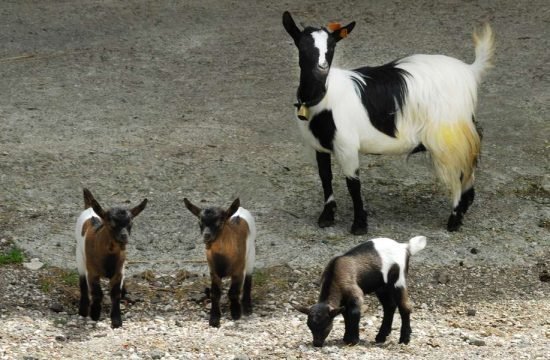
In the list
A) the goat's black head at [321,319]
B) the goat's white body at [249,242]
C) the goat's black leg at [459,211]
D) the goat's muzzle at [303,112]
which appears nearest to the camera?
the goat's black head at [321,319]

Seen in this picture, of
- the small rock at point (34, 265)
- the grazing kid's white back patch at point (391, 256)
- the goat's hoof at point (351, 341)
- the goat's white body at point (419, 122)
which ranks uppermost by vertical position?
the goat's white body at point (419, 122)

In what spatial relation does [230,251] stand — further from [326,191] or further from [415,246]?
[326,191]

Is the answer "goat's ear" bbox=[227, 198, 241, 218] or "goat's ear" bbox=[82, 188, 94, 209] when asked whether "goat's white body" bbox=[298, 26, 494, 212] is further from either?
"goat's ear" bbox=[82, 188, 94, 209]

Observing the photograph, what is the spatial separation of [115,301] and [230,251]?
2.69 feet

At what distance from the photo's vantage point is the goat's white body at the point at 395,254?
728cm

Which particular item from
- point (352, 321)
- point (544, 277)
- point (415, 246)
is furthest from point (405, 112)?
point (352, 321)

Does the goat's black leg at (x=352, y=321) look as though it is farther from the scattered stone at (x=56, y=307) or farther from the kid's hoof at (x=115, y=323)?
the scattered stone at (x=56, y=307)

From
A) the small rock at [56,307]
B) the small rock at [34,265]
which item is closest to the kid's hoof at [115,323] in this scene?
the small rock at [56,307]

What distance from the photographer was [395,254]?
7348 mm

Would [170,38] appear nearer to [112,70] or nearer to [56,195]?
[112,70]

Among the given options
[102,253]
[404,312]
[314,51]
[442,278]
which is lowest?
[442,278]

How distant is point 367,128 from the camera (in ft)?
30.0

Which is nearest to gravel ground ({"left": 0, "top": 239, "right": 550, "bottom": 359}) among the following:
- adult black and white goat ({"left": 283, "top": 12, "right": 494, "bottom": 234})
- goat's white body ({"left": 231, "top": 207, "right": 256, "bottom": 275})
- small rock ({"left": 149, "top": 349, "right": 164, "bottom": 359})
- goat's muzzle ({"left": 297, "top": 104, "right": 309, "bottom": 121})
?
small rock ({"left": 149, "top": 349, "right": 164, "bottom": 359})

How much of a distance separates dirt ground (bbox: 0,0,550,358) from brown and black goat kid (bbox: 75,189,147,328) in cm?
86
